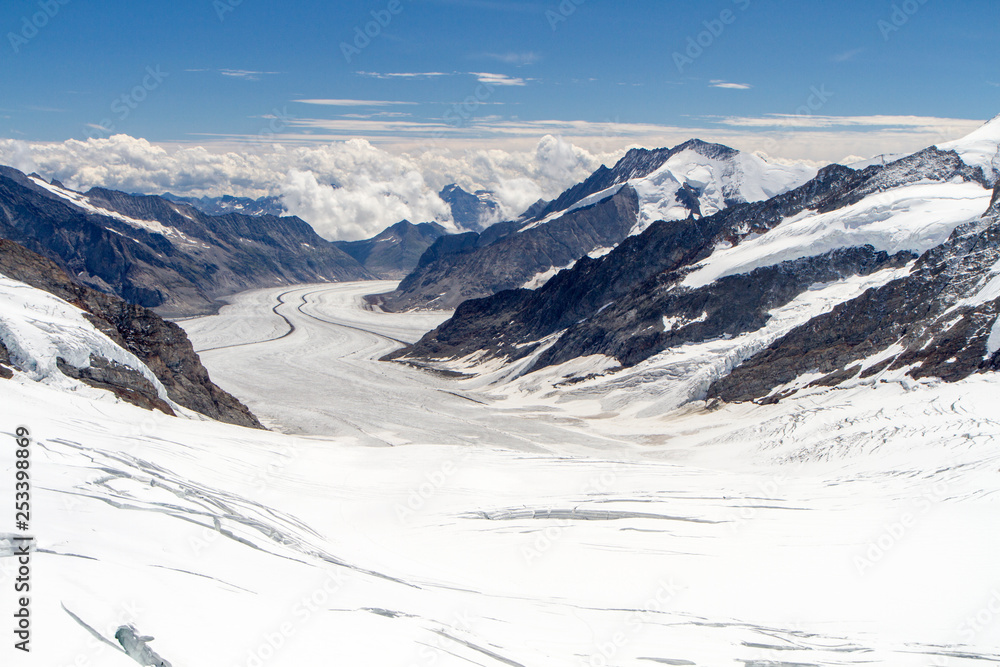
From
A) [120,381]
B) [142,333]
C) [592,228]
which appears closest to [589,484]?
[120,381]

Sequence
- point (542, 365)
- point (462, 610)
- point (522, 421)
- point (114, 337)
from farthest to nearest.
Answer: point (542, 365), point (522, 421), point (114, 337), point (462, 610)

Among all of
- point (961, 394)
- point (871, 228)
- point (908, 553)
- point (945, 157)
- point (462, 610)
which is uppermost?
point (945, 157)

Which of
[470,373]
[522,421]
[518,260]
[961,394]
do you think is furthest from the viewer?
[518,260]

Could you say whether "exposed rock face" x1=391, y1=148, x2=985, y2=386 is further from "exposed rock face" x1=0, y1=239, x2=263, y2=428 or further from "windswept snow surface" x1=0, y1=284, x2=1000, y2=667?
"exposed rock face" x1=0, y1=239, x2=263, y2=428

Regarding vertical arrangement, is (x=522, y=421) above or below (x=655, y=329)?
below

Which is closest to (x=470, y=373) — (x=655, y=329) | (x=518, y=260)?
(x=655, y=329)

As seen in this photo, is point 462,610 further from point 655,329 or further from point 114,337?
point 655,329

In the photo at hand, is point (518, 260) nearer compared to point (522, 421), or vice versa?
point (522, 421)
